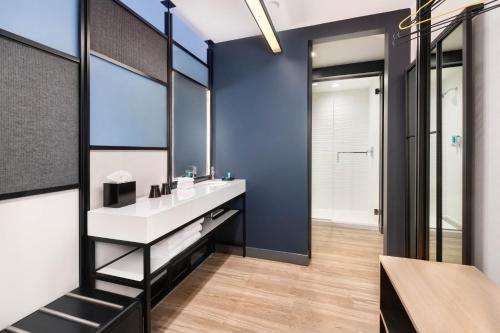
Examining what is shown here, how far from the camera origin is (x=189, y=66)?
8.44ft

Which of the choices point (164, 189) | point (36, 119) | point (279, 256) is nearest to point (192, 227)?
point (164, 189)

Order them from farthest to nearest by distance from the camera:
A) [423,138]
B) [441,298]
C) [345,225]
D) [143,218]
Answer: [345,225] → [423,138] → [143,218] → [441,298]

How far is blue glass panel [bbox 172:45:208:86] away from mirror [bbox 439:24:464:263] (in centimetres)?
223

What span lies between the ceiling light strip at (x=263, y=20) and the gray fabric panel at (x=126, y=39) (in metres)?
0.89

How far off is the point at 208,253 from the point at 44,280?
1814mm

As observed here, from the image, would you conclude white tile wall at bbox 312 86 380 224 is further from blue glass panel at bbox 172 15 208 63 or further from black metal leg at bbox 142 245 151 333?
black metal leg at bbox 142 245 151 333

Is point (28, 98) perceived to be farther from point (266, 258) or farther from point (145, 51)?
point (266, 258)

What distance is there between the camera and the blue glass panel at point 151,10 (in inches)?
Answer: 73.0

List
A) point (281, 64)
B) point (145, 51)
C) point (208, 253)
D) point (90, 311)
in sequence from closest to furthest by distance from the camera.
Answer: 1. point (90, 311)
2. point (145, 51)
3. point (281, 64)
4. point (208, 253)

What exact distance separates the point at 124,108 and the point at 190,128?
0.90 meters

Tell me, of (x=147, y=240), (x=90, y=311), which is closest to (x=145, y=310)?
(x=90, y=311)

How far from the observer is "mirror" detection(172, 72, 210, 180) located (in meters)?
2.38

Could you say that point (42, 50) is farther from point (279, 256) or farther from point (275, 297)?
point (279, 256)

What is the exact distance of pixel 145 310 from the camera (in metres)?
1.39
